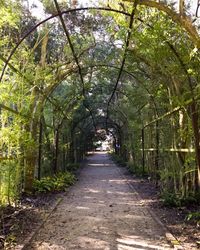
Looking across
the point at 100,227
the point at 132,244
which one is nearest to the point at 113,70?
the point at 100,227

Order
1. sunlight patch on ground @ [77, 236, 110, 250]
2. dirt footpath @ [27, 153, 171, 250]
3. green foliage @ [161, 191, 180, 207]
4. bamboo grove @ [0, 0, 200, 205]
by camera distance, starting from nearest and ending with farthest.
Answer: sunlight patch on ground @ [77, 236, 110, 250] < dirt footpath @ [27, 153, 171, 250] < bamboo grove @ [0, 0, 200, 205] < green foliage @ [161, 191, 180, 207]

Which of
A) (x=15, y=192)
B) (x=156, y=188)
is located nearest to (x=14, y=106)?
(x=15, y=192)

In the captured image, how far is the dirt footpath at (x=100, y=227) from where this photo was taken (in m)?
4.51

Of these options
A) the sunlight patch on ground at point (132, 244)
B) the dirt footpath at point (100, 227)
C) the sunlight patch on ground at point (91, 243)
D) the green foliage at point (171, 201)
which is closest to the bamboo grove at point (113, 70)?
the green foliage at point (171, 201)

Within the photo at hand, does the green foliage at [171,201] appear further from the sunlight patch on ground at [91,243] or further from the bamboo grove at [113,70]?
the sunlight patch on ground at [91,243]

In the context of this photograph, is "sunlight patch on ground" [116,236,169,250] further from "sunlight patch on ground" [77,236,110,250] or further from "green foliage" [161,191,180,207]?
"green foliage" [161,191,180,207]

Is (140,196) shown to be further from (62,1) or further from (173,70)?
(62,1)

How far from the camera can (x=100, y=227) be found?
211 inches

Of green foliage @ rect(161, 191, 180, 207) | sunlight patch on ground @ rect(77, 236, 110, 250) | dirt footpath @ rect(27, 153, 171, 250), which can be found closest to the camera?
sunlight patch on ground @ rect(77, 236, 110, 250)

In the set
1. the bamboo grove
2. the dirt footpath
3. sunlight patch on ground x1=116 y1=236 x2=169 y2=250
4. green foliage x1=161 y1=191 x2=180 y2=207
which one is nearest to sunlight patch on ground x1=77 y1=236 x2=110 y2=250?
the dirt footpath

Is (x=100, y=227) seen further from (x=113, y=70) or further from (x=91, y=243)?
(x=113, y=70)

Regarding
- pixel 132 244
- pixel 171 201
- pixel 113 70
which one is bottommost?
pixel 132 244

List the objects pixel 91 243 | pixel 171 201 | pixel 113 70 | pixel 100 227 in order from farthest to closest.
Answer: pixel 113 70
pixel 171 201
pixel 100 227
pixel 91 243

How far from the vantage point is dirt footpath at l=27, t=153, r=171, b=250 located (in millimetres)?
4508
